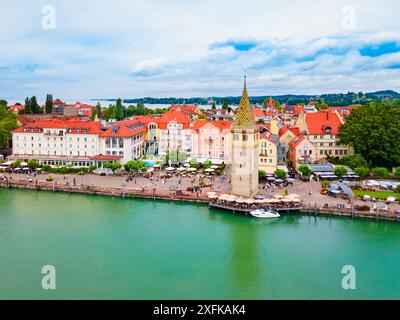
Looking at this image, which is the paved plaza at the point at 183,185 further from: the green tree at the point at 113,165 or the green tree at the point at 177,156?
the green tree at the point at 177,156

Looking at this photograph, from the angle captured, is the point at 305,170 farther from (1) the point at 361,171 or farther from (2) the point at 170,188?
(2) the point at 170,188

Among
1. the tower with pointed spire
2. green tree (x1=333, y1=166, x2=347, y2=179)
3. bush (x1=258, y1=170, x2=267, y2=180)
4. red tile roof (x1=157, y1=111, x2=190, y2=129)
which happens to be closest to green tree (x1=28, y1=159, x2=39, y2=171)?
red tile roof (x1=157, y1=111, x2=190, y2=129)

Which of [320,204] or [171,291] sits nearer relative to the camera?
[171,291]

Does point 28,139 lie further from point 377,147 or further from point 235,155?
point 377,147

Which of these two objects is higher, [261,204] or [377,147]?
[377,147]

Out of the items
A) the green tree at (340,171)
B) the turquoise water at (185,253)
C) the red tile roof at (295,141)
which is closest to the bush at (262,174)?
the green tree at (340,171)
